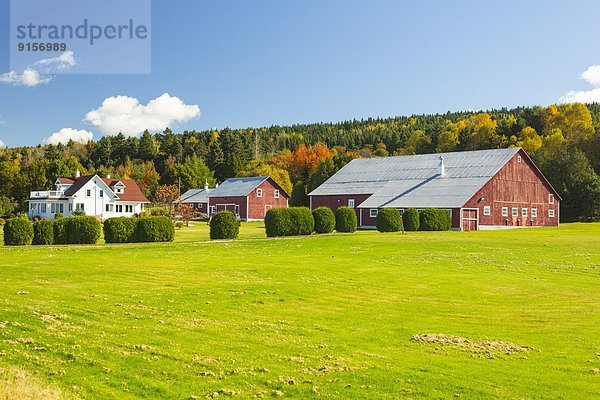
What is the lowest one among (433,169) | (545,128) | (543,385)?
(543,385)

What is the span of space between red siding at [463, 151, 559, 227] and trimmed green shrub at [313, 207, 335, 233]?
53.4 ft

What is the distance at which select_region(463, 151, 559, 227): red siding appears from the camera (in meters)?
57.7

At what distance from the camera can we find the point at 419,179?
66.0 m

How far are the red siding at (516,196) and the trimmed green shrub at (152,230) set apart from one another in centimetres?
2980

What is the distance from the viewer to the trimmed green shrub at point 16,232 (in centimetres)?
3169

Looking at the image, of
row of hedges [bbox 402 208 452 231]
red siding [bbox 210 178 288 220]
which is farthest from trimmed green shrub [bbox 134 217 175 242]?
red siding [bbox 210 178 288 220]

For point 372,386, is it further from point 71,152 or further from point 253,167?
point 71,152

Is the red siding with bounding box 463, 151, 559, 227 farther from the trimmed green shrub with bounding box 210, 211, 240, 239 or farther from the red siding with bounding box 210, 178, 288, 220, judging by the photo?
the red siding with bounding box 210, 178, 288, 220

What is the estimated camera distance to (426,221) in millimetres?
49531

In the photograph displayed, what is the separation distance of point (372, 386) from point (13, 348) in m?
5.87

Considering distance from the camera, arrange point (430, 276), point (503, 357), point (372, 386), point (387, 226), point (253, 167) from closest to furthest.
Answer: point (372, 386), point (503, 357), point (430, 276), point (387, 226), point (253, 167)

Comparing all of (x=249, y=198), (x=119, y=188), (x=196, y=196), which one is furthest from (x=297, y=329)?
(x=196, y=196)

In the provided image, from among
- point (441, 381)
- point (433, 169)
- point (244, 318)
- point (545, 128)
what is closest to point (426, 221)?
point (433, 169)

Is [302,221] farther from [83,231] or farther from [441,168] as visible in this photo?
[441,168]
